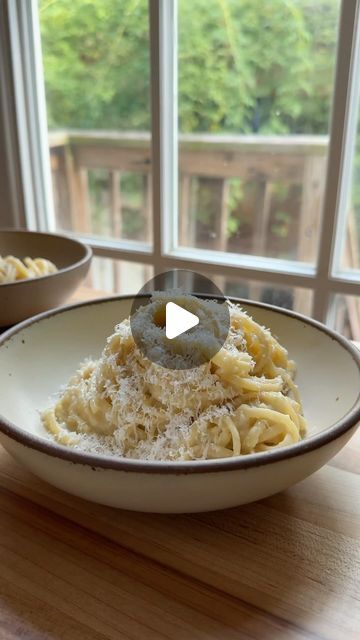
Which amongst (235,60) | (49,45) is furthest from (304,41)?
(49,45)

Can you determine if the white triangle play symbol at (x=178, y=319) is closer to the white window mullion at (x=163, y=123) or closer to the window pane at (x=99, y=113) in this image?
the white window mullion at (x=163, y=123)

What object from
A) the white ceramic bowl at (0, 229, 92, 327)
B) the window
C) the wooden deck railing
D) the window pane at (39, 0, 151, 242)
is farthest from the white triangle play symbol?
the window pane at (39, 0, 151, 242)

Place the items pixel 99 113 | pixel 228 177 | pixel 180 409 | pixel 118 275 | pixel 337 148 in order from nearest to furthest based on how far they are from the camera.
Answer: pixel 180 409 < pixel 337 148 < pixel 228 177 < pixel 99 113 < pixel 118 275

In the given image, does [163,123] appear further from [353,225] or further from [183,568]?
[183,568]

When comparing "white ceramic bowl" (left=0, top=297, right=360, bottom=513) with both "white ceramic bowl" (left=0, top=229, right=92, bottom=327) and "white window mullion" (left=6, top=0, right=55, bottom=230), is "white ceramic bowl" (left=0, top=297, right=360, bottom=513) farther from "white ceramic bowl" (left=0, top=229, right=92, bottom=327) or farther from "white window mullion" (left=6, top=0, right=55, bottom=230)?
"white window mullion" (left=6, top=0, right=55, bottom=230)

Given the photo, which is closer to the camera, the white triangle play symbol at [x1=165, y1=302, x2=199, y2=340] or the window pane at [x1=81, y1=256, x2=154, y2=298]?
the white triangle play symbol at [x1=165, y1=302, x2=199, y2=340]

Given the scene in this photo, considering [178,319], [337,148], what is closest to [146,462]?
[178,319]
